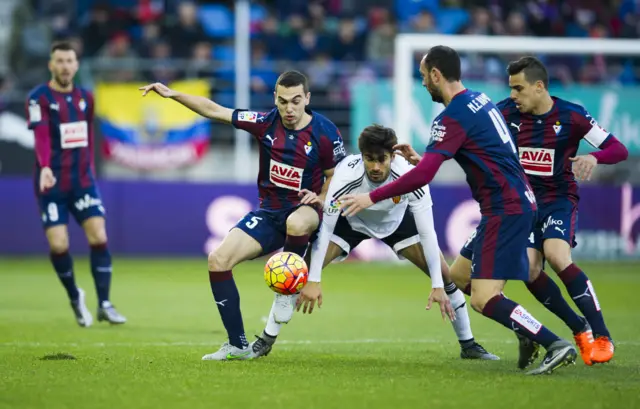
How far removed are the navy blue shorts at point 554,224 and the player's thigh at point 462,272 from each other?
0.60 m

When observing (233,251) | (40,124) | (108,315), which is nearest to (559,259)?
(233,251)

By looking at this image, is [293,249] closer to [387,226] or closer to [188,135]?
[387,226]

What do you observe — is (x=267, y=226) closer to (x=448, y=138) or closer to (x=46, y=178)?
(x=448, y=138)

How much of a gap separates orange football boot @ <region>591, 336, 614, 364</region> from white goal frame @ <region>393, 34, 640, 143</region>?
9845 millimetres

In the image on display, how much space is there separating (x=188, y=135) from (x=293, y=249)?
11.6 meters

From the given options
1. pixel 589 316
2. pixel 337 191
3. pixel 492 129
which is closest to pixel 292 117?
pixel 337 191

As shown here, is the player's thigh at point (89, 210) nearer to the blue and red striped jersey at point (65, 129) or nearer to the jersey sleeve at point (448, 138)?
the blue and red striped jersey at point (65, 129)

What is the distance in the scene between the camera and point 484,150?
7.08m

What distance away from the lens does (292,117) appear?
8.05 m

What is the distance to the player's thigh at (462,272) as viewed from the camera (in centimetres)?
793

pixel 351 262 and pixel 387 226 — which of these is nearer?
pixel 387 226

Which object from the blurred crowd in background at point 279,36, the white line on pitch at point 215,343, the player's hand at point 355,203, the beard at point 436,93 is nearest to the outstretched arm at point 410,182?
the player's hand at point 355,203

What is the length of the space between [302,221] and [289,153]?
1.93ft

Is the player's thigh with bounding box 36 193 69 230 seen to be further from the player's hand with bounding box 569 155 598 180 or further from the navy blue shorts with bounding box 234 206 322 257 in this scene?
the player's hand with bounding box 569 155 598 180
